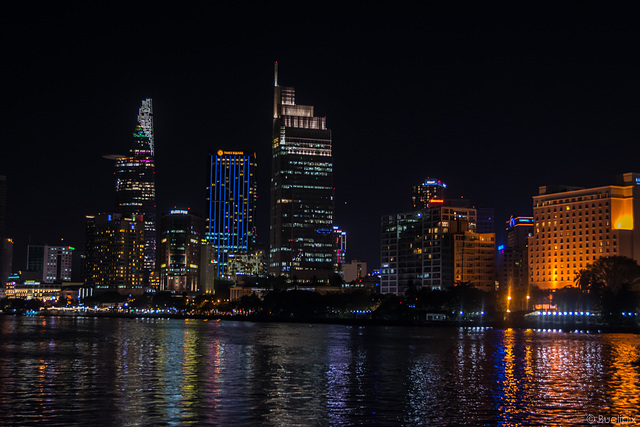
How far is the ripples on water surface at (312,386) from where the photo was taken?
52562 mm

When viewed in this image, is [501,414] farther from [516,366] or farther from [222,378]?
[516,366]

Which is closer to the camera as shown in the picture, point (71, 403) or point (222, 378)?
point (71, 403)

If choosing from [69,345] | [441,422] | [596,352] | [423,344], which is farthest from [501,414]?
[69,345]

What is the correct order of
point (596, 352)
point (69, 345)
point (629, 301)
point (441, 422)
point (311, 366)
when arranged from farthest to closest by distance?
point (629, 301)
point (69, 345)
point (596, 352)
point (311, 366)
point (441, 422)

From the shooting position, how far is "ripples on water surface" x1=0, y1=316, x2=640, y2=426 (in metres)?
52.6

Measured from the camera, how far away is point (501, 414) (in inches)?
2103

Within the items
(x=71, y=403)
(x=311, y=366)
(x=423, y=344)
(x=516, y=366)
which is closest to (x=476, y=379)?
(x=516, y=366)

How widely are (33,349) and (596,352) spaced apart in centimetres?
8010

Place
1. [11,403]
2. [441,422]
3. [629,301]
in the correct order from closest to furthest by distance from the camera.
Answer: [441,422], [11,403], [629,301]

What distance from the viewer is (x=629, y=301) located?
651 ft

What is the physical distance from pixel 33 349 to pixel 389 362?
5367 cm

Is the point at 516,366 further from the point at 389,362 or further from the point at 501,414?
the point at 501,414

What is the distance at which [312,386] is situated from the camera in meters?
68.9

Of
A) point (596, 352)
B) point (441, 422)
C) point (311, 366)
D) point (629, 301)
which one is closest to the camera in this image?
point (441, 422)
